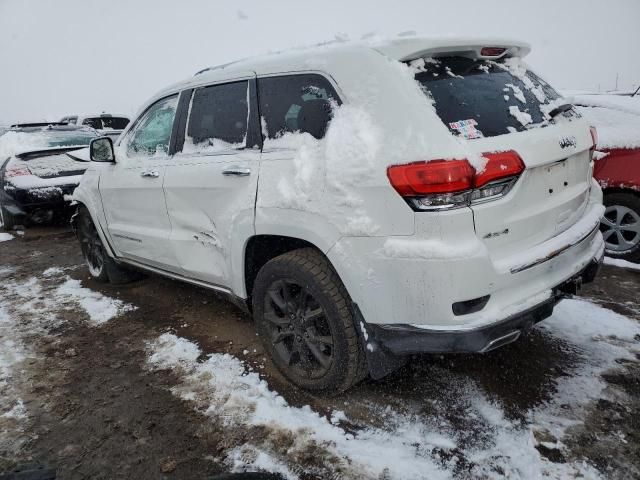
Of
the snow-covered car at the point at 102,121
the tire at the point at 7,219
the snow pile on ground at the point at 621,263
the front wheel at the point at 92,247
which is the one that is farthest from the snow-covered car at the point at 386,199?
the snow-covered car at the point at 102,121

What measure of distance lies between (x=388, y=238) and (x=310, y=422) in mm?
1134

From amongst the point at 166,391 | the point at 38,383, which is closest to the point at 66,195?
the point at 38,383

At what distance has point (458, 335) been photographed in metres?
1.97

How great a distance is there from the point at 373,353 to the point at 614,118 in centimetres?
374

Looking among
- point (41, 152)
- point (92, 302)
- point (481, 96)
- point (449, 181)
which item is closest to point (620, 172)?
point (481, 96)

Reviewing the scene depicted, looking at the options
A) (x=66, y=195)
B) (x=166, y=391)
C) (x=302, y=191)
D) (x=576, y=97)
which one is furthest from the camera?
(x=66, y=195)

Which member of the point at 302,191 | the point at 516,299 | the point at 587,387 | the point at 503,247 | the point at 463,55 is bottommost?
the point at 587,387

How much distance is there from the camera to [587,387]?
2537mm

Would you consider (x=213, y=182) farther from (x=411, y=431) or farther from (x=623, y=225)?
(x=623, y=225)

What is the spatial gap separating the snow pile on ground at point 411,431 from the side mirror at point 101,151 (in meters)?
2.04

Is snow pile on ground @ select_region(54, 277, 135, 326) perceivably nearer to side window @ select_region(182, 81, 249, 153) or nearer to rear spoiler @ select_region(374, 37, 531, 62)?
side window @ select_region(182, 81, 249, 153)

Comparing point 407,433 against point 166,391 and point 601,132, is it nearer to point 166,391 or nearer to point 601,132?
point 166,391

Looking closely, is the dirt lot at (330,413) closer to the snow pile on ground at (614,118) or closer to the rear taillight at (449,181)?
the rear taillight at (449,181)

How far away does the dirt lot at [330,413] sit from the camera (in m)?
2.13
